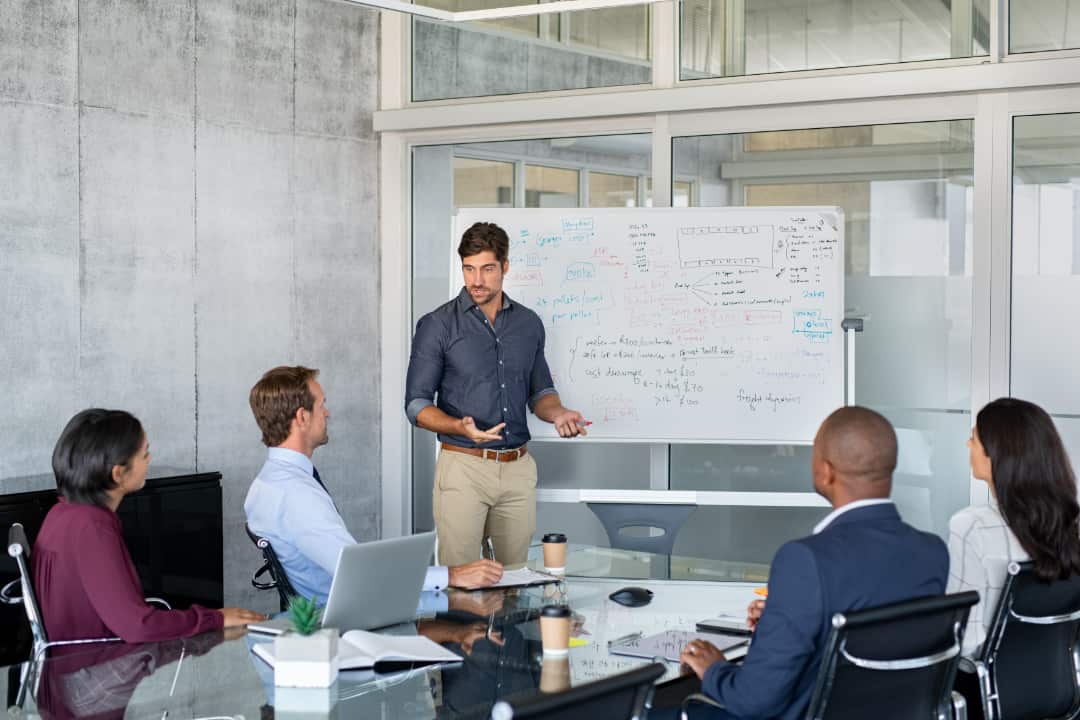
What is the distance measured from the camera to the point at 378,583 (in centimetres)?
269

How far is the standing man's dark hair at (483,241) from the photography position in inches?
183

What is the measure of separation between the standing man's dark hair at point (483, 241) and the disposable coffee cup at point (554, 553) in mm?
1536

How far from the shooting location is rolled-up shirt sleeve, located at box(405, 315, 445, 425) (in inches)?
187

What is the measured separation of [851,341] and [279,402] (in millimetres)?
2825

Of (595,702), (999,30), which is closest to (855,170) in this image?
(999,30)

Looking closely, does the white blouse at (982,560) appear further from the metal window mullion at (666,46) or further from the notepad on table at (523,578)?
the metal window mullion at (666,46)

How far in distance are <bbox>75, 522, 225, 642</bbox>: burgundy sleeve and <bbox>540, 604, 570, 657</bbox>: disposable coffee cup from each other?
79cm

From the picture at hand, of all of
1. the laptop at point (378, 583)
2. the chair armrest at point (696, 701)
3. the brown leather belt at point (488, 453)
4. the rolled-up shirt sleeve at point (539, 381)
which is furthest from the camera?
the rolled-up shirt sleeve at point (539, 381)

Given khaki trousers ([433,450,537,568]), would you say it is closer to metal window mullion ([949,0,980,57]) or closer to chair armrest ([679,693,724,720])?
chair armrest ([679,693,724,720])

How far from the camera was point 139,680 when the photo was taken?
2.39 metres

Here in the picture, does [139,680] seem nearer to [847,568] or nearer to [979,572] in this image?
[847,568]

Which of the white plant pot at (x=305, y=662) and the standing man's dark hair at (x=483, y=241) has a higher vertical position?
the standing man's dark hair at (x=483, y=241)

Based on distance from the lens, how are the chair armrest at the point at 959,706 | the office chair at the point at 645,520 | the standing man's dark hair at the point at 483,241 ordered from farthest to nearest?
the standing man's dark hair at the point at 483,241 < the office chair at the point at 645,520 < the chair armrest at the point at 959,706

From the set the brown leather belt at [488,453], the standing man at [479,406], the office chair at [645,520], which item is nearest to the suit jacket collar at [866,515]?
the office chair at [645,520]
